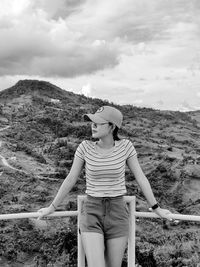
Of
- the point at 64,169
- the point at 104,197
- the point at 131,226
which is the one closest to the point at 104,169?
the point at 104,197

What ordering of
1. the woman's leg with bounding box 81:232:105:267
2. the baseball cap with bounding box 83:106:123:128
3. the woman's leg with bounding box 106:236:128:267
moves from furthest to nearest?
the baseball cap with bounding box 83:106:123:128 < the woman's leg with bounding box 106:236:128:267 < the woman's leg with bounding box 81:232:105:267

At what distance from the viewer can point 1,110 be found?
96.5ft

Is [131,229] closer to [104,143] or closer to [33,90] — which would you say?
[104,143]

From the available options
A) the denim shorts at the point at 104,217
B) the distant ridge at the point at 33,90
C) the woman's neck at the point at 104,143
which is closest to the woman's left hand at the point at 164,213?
the denim shorts at the point at 104,217

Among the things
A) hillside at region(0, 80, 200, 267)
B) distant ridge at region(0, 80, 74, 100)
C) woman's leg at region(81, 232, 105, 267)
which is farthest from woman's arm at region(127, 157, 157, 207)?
distant ridge at region(0, 80, 74, 100)

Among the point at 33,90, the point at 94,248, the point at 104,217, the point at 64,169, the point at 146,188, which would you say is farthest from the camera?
the point at 33,90

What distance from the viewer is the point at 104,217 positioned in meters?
3.65

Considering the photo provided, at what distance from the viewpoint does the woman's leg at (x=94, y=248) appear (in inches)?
139

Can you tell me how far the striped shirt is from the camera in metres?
3.66

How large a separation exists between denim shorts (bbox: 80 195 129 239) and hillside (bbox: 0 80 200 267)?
2641 millimetres

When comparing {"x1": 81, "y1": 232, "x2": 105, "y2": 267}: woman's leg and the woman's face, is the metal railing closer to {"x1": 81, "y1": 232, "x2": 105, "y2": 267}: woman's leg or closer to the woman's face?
{"x1": 81, "y1": 232, "x2": 105, "y2": 267}: woman's leg

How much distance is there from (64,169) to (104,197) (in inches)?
588

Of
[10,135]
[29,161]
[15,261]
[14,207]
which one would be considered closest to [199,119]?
[10,135]

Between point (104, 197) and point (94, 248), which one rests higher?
point (104, 197)
